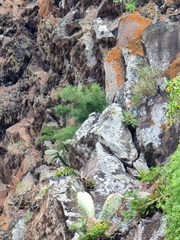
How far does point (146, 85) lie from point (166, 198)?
249 inches

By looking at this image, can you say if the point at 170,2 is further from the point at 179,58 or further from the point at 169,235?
the point at 169,235

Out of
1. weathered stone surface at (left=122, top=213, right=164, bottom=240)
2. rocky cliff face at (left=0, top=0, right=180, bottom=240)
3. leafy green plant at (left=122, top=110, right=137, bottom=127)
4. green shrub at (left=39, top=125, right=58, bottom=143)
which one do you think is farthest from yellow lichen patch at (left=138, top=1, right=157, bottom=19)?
weathered stone surface at (left=122, top=213, right=164, bottom=240)

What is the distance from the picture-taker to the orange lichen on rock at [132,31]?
46.7 feet

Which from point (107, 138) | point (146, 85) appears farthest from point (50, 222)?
point (146, 85)

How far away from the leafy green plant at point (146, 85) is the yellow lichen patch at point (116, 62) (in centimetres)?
214

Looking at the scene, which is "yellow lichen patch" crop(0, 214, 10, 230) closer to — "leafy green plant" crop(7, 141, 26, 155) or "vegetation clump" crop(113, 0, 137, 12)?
"leafy green plant" crop(7, 141, 26, 155)

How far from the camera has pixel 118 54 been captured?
15.0 metres

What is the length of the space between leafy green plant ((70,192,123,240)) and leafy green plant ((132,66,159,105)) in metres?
4.76

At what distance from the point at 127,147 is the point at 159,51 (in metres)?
3.53

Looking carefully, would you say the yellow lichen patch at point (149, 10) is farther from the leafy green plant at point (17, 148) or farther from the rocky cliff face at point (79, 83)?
the leafy green plant at point (17, 148)

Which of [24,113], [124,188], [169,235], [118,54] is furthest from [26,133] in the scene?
[169,235]

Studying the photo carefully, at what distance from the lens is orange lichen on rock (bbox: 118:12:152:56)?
1422 centimetres

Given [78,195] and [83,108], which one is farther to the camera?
[83,108]

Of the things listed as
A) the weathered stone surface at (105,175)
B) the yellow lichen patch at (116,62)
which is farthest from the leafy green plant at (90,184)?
the yellow lichen patch at (116,62)
